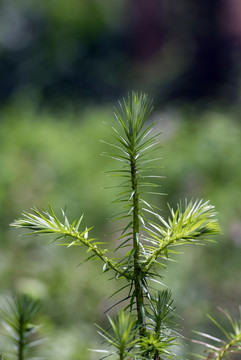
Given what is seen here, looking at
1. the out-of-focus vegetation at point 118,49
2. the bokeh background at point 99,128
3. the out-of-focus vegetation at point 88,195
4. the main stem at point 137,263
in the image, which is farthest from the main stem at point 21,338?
the out-of-focus vegetation at point 118,49

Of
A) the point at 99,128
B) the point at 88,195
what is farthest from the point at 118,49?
the point at 88,195

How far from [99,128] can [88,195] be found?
130 cm

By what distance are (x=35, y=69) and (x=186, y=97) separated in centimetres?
203

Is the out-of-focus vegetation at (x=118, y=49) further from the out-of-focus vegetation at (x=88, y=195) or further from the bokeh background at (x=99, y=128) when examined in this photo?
the out-of-focus vegetation at (x=88, y=195)

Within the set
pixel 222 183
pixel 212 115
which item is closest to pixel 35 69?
pixel 212 115

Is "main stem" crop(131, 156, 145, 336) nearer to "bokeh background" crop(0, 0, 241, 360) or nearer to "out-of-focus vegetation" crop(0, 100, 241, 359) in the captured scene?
"bokeh background" crop(0, 0, 241, 360)

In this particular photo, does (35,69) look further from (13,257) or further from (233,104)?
(13,257)

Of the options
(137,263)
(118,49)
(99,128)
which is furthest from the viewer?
(118,49)

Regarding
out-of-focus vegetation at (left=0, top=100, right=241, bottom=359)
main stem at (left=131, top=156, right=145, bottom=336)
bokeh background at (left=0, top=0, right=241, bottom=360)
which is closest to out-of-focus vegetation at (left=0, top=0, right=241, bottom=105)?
bokeh background at (left=0, top=0, right=241, bottom=360)

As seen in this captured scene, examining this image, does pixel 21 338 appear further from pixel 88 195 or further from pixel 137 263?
pixel 88 195

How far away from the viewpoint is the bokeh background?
9.76 feet

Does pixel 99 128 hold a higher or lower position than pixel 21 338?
higher

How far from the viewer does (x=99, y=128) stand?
5445mm

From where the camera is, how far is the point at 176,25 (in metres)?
7.67
